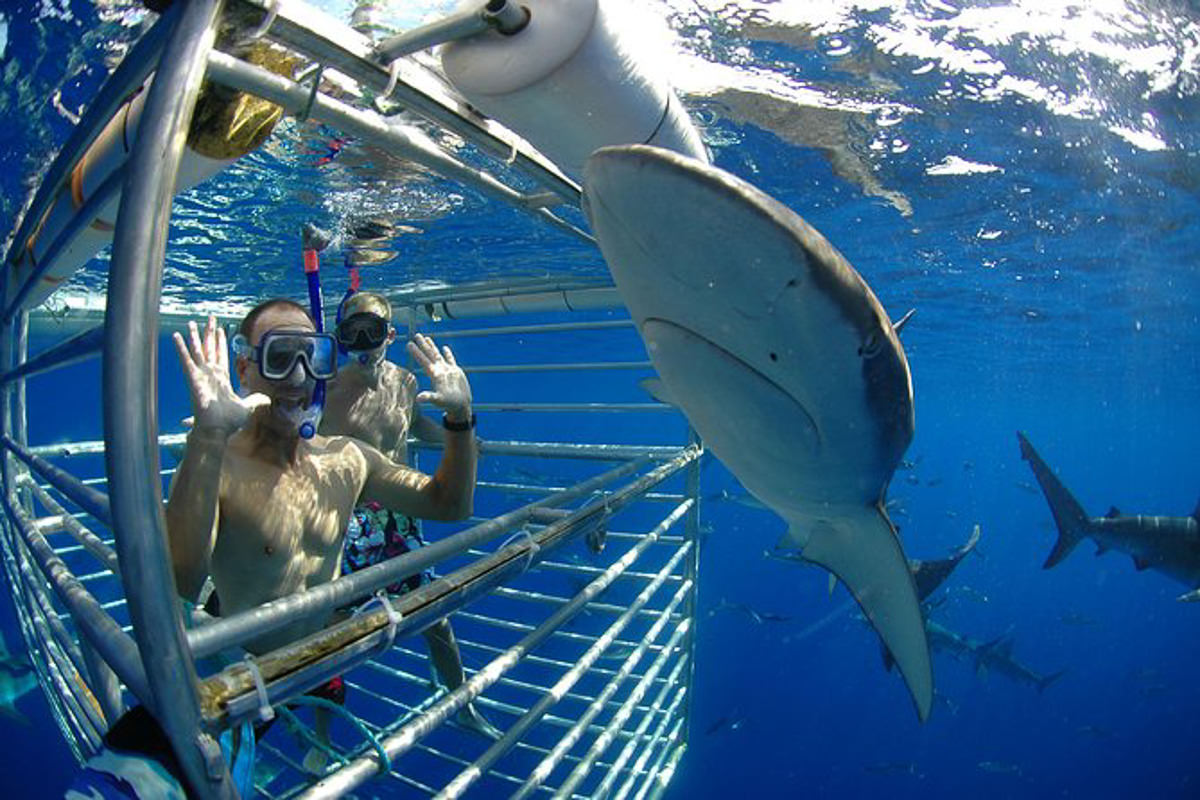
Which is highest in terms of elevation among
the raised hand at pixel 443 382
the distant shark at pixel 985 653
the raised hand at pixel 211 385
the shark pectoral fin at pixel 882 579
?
the raised hand at pixel 211 385

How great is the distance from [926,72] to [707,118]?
2.49 meters

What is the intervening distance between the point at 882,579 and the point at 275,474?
2.62 metres

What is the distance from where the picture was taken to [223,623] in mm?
1011

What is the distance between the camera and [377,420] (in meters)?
5.18

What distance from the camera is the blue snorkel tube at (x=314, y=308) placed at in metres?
2.54

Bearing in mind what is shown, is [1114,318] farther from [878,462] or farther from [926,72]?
[878,462]

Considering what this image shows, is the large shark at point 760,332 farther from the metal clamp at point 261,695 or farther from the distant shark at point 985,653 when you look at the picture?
the distant shark at point 985,653

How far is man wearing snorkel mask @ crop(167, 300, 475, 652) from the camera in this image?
1.80 meters

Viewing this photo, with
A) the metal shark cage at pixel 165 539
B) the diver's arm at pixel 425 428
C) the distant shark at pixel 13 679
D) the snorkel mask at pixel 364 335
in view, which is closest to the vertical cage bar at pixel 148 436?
the metal shark cage at pixel 165 539

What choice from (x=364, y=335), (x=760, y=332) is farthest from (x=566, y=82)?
(x=364, y=335)

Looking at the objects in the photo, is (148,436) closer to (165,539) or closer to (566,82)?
(165,539)

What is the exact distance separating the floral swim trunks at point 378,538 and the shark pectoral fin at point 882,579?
3183mm

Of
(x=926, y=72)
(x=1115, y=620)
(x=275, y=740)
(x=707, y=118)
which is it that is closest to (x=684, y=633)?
(x=707, y=118)

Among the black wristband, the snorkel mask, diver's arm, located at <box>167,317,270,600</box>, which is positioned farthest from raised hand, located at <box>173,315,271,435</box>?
the snorkel mask
